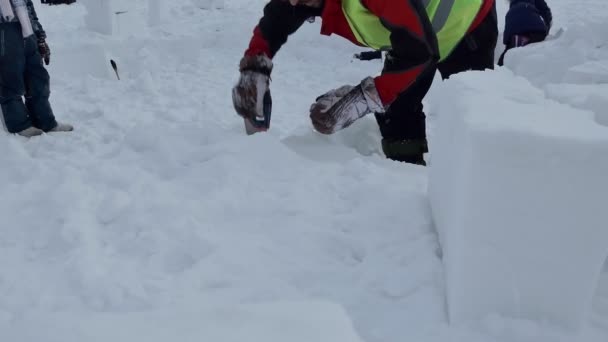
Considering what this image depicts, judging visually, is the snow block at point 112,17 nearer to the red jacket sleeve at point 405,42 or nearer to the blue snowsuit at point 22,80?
the blue snowsuit at point 22,80

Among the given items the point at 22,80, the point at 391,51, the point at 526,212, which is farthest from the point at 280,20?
the point at 526,212

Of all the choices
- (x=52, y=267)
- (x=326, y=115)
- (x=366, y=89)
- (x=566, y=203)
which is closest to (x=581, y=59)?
(x=366, y=89)

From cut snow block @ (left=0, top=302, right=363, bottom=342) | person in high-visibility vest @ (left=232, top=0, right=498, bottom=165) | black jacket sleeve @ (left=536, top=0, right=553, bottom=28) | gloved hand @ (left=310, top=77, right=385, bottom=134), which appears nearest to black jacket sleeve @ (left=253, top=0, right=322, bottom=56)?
person in high-visibility vest @ (left=232, top=0, right=498, bottom=165)

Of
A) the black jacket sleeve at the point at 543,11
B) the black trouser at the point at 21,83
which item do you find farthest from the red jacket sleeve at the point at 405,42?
the black jacket sleeve at the point at 543,11

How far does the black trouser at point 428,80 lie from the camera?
8.75 ft

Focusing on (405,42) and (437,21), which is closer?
(405,42)

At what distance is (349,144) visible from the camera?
2.71m

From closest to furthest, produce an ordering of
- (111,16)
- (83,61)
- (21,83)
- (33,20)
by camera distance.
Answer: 1. (21,83)
2. (33,20)
3. (83,61)
4. (111,16)

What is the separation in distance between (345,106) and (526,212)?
132cm

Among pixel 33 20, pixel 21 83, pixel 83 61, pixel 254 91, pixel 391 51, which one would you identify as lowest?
pixel 83 61

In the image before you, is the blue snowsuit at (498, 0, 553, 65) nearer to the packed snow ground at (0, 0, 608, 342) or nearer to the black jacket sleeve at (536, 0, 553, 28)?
the black jacket sleeve at (536, 0, 553, 28)

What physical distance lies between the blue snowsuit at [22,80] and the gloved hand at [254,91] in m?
1.22

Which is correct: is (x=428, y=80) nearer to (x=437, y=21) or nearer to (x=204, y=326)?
(x=437, y=21)

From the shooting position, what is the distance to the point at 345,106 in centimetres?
237
